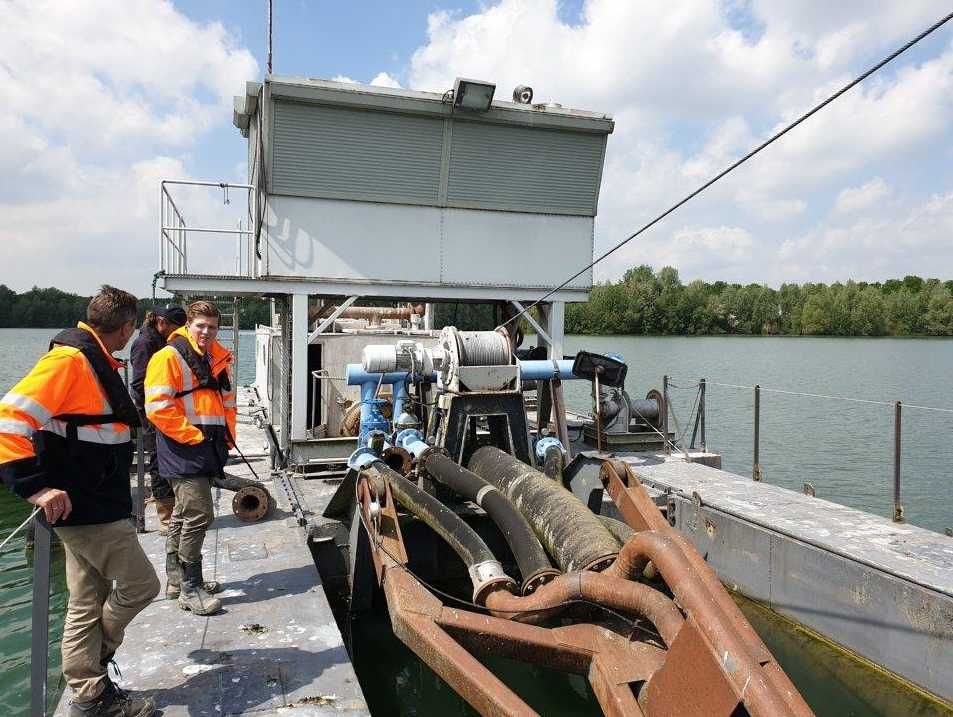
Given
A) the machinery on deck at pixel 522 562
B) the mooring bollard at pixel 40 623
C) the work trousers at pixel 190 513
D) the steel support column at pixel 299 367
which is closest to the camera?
the machinery on deck at pixel 522 562

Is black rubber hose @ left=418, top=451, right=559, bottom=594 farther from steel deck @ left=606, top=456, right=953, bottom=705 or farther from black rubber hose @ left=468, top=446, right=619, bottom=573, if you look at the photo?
steel deck @ left=606, top=456, right=953, bottom=705

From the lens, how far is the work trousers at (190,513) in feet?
16.4

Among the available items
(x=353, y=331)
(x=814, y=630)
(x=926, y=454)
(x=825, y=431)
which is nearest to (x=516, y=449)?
(x=814, y=630)

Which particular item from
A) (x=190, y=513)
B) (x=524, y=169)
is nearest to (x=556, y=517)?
(x=190, y=513)

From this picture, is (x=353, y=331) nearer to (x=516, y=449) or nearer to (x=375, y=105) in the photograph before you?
(x=375, y=105)

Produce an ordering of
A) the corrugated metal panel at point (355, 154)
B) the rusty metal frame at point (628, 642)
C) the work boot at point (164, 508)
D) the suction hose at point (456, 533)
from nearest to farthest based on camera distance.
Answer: the rusty metal frame at point (628, 642) < the suction hose at point (456, 533) < the work boot at point (164, 508) < the corrugated metal panel at point (355, 154)

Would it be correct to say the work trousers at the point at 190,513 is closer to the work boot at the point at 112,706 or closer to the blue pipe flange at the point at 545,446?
the work boot at the point at 112,706

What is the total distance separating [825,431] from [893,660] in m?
15.3

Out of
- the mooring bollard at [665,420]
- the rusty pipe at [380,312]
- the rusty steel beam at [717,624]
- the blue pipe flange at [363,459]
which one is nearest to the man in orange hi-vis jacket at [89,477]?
the rusty steel beam at [717,624]

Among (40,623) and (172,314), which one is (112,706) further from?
(172,314)

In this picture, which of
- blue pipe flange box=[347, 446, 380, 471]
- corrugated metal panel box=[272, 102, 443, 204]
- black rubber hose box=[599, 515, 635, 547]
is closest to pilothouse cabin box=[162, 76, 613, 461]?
corrugated metal panel box=[272, 102, 443, 204]

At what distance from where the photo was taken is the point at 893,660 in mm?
5855

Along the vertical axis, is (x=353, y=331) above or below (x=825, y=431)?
above

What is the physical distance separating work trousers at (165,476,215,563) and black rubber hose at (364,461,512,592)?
133cm
